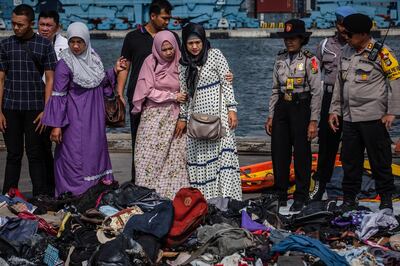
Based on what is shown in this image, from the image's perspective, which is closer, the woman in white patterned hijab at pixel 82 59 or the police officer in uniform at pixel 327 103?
the woman in white patterned hijab at pixel 82 59

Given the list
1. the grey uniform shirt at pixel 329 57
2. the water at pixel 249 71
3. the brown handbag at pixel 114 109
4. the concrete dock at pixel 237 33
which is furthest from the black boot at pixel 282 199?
the concrete dock at pixel 237 33

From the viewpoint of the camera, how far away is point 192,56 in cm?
785

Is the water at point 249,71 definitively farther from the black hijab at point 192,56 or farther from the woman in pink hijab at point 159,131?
the black hijab at point 192,56

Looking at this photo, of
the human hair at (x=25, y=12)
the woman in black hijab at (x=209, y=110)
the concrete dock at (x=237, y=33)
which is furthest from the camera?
the concrete dock at (x=237, y=33)

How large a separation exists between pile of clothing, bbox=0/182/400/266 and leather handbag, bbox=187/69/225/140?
1.78 feet

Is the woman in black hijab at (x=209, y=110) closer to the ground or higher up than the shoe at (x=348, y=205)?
higher up

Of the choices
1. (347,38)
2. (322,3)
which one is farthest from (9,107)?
(322,3)

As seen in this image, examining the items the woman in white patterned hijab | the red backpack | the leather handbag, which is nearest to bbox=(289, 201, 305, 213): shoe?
the leather handbag

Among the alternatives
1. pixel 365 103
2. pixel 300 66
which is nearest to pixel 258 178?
pixel 300 66

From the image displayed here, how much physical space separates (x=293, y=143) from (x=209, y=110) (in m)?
0.77

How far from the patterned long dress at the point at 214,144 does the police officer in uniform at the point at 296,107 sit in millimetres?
398

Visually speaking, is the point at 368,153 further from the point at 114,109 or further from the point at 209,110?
the point at 114,109

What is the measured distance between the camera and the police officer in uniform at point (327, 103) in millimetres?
8352

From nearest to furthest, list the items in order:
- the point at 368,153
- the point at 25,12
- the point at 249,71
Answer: the point at 368,153
the point at 25,12
the point at 249,71
